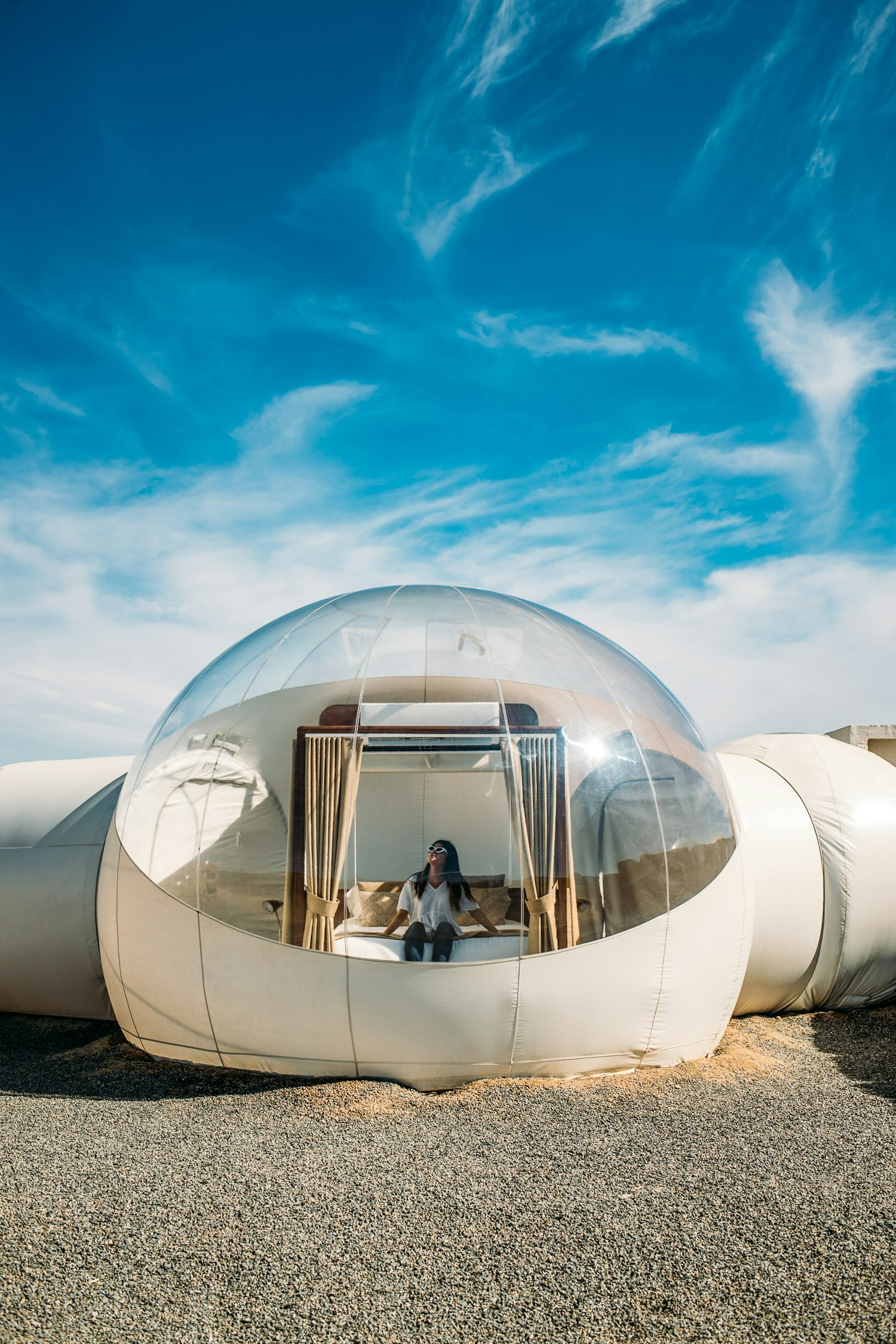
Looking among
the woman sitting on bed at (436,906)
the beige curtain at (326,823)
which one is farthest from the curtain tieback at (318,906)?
the woman sitting on bed at (436,906)

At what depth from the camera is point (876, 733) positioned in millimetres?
12789

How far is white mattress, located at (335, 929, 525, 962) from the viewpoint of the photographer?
536 cm

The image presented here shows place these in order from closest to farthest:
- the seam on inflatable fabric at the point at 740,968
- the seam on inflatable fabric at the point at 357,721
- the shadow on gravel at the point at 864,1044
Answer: the seam on inflatable fabric at the point at 357,721
the shadow on gravel at the point at 864,1044
the seam on inflatable fabric at the point at 740,968

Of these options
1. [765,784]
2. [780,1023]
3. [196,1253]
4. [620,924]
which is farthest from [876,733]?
[196,1253]

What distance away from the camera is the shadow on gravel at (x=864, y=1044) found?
605 centimetres

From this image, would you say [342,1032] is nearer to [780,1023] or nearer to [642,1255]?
[642,1255]

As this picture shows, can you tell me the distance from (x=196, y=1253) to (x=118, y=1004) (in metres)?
3.18

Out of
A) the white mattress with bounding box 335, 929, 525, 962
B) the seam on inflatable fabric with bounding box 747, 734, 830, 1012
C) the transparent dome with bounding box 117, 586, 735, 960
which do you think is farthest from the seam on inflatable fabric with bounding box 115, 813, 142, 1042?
the seam on inflatable fabric with bounding box 747, 734, 830, 1012

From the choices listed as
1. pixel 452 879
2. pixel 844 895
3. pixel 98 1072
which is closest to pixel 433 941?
pixel 452 879

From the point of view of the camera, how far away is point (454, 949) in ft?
17.8

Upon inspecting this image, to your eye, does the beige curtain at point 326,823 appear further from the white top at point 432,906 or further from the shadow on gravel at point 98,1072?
the shadow on gravel at point 98,1072

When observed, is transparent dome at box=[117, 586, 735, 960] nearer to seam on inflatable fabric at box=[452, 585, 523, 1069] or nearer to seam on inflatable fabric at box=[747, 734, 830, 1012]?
seam on inflatable fabric at box=[452, 585, 523, 1069]

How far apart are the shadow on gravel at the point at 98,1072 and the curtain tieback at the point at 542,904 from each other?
5.96 feet

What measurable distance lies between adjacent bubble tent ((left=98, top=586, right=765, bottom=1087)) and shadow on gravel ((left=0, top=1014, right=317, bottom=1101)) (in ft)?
0.47
